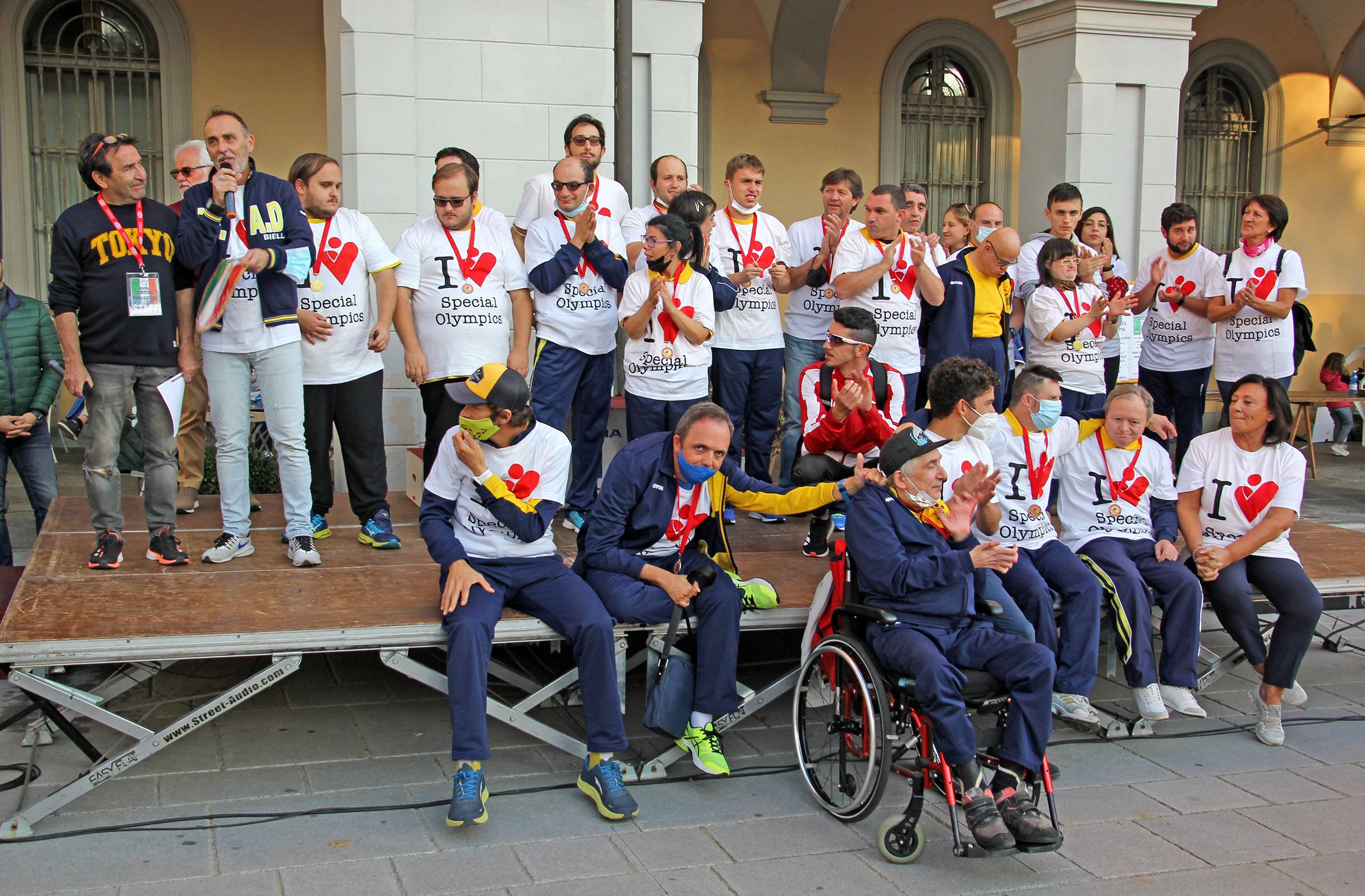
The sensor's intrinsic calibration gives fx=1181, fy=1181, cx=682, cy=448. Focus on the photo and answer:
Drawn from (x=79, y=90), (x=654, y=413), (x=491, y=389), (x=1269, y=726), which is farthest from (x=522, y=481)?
(x=79, y=90)

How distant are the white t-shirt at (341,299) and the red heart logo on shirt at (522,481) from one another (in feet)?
4.85

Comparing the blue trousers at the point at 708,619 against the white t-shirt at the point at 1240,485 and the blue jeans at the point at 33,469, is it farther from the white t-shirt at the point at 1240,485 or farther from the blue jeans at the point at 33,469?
the blue jeans at the point at 33,469

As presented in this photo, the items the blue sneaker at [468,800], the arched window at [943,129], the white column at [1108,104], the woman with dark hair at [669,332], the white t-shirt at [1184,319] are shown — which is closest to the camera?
the blue sneaker at [468,800]

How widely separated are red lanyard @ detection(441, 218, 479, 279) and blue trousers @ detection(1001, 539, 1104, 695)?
289 centimetres

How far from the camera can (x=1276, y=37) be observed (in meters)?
14.1

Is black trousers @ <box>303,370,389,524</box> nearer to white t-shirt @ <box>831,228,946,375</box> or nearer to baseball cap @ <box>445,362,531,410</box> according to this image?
baseball cap @ <box>445,362,531,410</box>

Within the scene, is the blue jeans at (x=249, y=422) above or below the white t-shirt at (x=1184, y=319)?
below

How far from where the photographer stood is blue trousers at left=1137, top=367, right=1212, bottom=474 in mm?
7168

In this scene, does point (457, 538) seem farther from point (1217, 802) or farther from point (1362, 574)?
point (1362, 574)

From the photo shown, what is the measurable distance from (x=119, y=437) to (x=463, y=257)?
1.75m

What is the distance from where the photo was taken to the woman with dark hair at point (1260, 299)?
22.1ft

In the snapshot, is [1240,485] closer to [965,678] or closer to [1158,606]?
[1158,606]

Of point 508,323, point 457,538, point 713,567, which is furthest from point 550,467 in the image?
point 508,323

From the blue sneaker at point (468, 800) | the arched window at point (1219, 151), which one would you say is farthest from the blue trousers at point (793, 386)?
the arched window at point (1219, 151)
